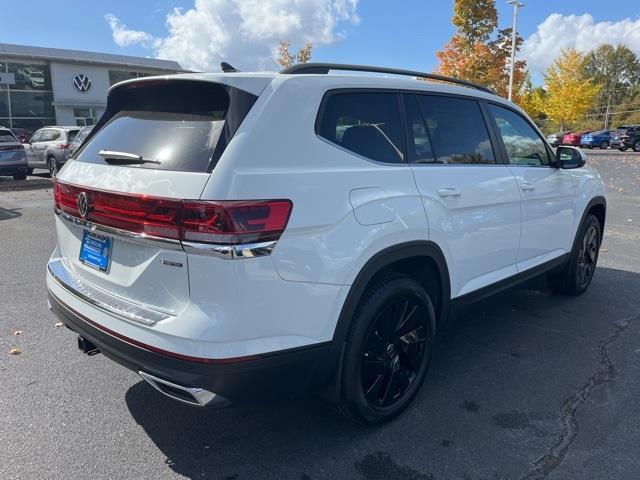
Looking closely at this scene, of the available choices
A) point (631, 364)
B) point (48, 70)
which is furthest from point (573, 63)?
point (631, 364)

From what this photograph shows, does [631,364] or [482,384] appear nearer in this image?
[482,384]

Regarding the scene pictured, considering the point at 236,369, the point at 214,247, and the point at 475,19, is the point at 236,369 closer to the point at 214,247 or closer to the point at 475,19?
the point at 214,247

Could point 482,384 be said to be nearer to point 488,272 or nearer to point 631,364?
point 488,272

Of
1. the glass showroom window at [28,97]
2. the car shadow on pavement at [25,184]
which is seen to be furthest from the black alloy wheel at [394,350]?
the glass showroom window at [28,97]

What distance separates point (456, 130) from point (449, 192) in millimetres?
597

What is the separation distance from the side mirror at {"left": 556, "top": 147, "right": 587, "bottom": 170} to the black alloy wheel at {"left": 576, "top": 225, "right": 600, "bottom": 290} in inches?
33.2

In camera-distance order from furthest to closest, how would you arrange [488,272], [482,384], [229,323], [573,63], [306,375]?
[573,63] < [488,272] < [482,384] < [306,375] < [229,323]

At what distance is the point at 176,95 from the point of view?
8.63ft

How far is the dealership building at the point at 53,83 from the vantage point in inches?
1281

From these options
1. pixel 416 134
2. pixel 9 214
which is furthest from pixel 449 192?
pixel 9 214

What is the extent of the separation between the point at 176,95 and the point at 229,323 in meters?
1.22

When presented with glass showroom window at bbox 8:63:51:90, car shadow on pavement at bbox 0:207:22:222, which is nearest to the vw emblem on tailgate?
car shadow on pavement at bbox 0:207:22:222

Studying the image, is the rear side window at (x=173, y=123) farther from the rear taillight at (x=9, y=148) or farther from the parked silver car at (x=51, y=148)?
the parked silver car at (x=51, y=148)

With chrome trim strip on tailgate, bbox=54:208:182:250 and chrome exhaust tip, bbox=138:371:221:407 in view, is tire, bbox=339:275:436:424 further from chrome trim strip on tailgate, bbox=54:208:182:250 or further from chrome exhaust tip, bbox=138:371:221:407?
chrome trim strip on tailgate, bbox=54:208:182:250
